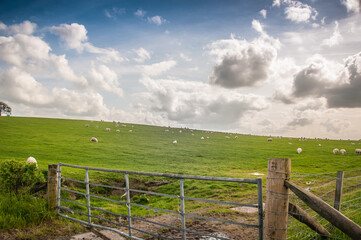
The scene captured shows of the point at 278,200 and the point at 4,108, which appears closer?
the point at 278,200

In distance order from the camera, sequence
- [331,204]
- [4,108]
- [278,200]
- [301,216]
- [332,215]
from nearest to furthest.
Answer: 1. [332,215]
2. [278,200]
3. [301,216]
4. [331,204]
5. [4,108]

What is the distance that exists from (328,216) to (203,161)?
24.1 meters

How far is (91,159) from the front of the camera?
24688mm

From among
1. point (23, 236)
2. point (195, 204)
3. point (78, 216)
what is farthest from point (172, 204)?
point (23, 236)

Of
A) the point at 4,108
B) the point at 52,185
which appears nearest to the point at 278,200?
the point at 52,185

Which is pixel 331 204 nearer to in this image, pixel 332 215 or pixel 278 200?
pixel 278 200

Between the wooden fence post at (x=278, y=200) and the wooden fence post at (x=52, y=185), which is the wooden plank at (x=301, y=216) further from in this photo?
the wooden fence post at (x=52, y=185)

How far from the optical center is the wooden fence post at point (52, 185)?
820 centimetres

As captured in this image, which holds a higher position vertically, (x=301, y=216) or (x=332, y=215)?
(x=332, y=215)

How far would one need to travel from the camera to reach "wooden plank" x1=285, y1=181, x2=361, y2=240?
11.2 feet

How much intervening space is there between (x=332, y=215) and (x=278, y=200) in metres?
0.79

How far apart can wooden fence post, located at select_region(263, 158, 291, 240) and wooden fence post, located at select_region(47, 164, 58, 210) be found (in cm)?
691

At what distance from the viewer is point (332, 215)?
3650mm

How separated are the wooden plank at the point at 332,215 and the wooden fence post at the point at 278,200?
0.14 meters
